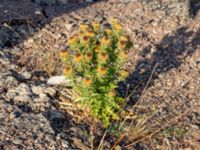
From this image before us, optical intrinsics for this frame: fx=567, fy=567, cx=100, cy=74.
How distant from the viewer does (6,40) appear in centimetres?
564

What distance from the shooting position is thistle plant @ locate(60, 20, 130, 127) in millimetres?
4387

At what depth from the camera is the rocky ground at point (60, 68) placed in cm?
446

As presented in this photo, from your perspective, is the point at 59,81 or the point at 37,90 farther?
the point at 59,81

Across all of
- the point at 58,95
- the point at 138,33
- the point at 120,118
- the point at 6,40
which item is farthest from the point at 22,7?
the point at 120,118

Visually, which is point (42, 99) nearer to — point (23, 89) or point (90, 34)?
point (23, 89)

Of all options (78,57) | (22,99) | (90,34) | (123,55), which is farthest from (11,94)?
(123,55)

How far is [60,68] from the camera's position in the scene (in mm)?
5344

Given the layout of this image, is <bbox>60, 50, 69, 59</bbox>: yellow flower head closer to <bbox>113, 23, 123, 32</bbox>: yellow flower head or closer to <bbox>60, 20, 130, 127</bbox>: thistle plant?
<bbox>60, 20, 130, 127</bbox>: thistle plant

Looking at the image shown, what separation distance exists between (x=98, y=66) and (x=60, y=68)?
3.22ft

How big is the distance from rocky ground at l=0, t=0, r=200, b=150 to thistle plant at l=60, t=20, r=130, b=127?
0.22m

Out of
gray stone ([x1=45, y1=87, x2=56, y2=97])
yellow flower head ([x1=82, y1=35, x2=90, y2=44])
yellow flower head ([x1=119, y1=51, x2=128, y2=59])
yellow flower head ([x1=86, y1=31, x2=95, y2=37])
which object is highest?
yellow flower head ([x1=86, y1=31, x2=95, y2=37])

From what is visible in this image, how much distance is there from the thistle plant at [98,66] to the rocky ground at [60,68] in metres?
0.22

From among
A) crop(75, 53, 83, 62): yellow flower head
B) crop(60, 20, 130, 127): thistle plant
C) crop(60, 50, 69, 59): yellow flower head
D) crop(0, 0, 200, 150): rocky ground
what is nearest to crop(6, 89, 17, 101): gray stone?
crop(0, 0, 200, 150): rocky ground

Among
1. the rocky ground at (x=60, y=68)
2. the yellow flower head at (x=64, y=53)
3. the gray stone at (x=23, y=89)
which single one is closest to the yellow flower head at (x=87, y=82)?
the yellow flower head at (x=64, y=53)
